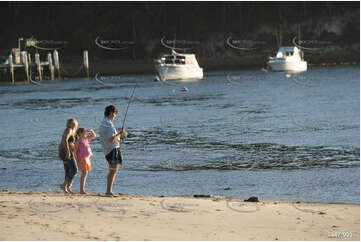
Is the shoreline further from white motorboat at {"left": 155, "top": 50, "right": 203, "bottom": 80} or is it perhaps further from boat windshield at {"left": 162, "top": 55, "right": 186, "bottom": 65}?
white motorboat at {"left": 155, "top": 50, "right": 203, "bottom": 80}

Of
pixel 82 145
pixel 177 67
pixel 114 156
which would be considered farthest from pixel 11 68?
pixel 114 156

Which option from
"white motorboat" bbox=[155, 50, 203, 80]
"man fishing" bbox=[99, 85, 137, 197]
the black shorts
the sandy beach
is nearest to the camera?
the sandy beach

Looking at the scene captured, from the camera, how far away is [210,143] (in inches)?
1103

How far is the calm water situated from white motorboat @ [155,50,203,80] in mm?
14865

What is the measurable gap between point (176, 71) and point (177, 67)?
3.49ft

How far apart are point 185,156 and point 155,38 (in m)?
84.8

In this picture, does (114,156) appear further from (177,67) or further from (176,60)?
(176,60)

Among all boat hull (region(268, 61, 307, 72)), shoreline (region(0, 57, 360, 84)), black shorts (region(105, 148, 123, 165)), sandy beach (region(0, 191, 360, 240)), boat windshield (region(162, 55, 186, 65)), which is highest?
black shorts (region(105, 148, 123, 165))

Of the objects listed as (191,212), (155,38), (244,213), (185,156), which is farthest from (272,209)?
(155,38)

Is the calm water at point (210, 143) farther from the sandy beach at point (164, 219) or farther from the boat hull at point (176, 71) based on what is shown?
the boat hull at point (176, 71)

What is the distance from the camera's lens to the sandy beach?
1063cm

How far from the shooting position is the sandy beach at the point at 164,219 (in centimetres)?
1063

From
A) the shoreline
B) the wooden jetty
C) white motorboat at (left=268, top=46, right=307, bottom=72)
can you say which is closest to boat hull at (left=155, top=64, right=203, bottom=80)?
the wooden jetty

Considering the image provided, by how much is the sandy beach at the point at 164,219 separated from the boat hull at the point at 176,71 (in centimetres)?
6385
